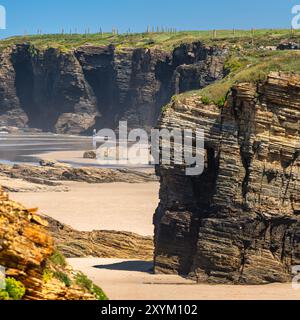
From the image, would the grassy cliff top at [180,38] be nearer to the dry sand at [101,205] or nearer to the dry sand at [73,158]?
the dry sand at [73,158]

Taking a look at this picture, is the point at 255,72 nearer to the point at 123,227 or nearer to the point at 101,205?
the point at 123,227

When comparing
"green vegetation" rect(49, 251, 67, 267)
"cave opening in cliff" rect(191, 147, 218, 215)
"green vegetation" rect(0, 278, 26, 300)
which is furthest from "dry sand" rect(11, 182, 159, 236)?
"green vegetation" rect(0, 278, 26, 300)

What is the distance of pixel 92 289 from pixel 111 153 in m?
70.7

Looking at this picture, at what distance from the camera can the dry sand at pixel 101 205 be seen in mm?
41875

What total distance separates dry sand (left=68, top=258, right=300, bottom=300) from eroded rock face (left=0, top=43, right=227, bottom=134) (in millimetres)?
78364

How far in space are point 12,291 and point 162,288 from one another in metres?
13.1

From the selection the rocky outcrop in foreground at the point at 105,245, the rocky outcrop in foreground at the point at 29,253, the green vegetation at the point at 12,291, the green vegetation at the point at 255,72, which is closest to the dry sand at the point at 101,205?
the rocky outcrop in foreground at the point at 105,245

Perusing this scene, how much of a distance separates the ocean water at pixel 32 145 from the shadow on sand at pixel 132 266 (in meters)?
52.4

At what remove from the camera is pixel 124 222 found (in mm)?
42656

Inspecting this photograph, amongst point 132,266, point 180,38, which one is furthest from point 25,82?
point 132,266

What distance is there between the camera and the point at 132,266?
105ft

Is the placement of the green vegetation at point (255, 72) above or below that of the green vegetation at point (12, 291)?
above

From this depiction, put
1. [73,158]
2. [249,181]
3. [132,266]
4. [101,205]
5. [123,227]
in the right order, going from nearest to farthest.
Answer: [249,181], [132,266], [123,227], [101,205], [73,158]
